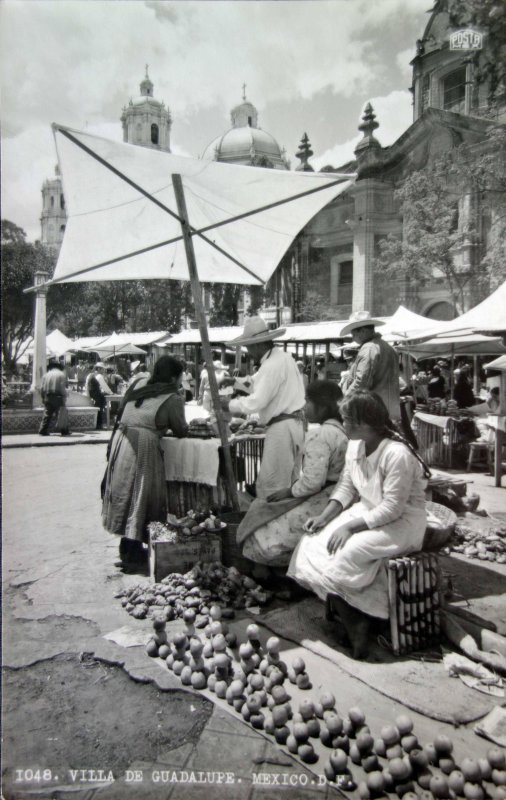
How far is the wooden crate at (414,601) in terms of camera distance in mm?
2719

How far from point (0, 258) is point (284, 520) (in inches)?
90.5

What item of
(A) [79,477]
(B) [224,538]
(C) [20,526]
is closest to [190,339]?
(A) [79,477]

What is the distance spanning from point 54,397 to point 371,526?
9.86m

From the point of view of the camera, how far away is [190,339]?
21.2 m

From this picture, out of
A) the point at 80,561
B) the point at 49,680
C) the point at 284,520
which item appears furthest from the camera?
the point at 80,561

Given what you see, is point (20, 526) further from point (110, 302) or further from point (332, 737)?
point (110, 302)

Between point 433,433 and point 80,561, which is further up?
point 433,433

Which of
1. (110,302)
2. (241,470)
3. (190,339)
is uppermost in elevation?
(110,302)

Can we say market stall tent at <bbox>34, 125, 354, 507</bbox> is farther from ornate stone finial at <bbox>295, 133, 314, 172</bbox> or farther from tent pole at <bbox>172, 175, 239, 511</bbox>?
ornate stone finial at <bbox>295, 133, 314, 172</bbox>

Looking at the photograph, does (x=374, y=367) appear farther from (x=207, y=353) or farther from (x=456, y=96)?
(x=456, y=96)

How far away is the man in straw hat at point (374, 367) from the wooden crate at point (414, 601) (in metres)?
1.91

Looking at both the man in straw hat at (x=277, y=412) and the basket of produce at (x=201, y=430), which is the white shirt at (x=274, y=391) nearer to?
the man in straw hat at (x=277, y=412)

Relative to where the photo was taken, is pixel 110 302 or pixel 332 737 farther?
pixel 110 302

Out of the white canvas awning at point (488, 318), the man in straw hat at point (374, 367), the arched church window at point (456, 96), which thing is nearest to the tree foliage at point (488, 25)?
the man in straw hat at point (374, 367)
